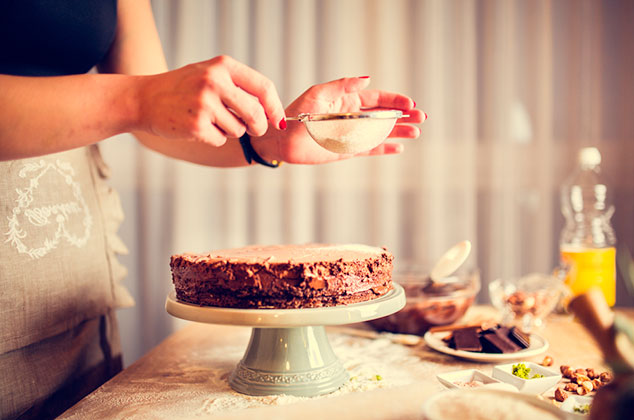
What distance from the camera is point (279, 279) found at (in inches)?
34.8

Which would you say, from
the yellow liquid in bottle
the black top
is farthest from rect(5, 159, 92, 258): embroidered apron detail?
the yellow liquid in bottle

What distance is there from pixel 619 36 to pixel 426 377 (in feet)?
6.86

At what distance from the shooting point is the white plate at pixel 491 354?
102 cm

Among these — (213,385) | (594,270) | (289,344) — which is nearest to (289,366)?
(289,344)

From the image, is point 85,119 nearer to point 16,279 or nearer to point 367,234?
point 16,279

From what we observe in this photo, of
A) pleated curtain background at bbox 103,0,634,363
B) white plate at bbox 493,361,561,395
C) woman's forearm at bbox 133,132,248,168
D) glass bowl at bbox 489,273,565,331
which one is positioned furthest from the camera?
pleated curtain background at bbox 103,0,634,363

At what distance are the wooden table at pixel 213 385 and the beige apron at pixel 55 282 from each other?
0.50 ft

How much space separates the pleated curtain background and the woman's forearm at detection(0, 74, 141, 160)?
155 centimetres

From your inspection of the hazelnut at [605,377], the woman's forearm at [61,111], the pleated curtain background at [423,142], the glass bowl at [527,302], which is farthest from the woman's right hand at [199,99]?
the pleated curtain background at [423,142]

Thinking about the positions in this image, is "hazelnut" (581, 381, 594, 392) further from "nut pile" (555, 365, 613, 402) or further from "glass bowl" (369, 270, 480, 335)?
"glass bowl" (369, 270, 480, 335)

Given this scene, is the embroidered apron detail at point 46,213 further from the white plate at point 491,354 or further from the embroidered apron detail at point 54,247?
the white plate at point 491,354

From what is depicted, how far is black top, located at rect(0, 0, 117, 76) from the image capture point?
97 cm

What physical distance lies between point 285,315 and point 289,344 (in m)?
0.13

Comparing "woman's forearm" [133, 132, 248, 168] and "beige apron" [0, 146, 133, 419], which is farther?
"woman's forearm" [133, 132, 248, 168]
